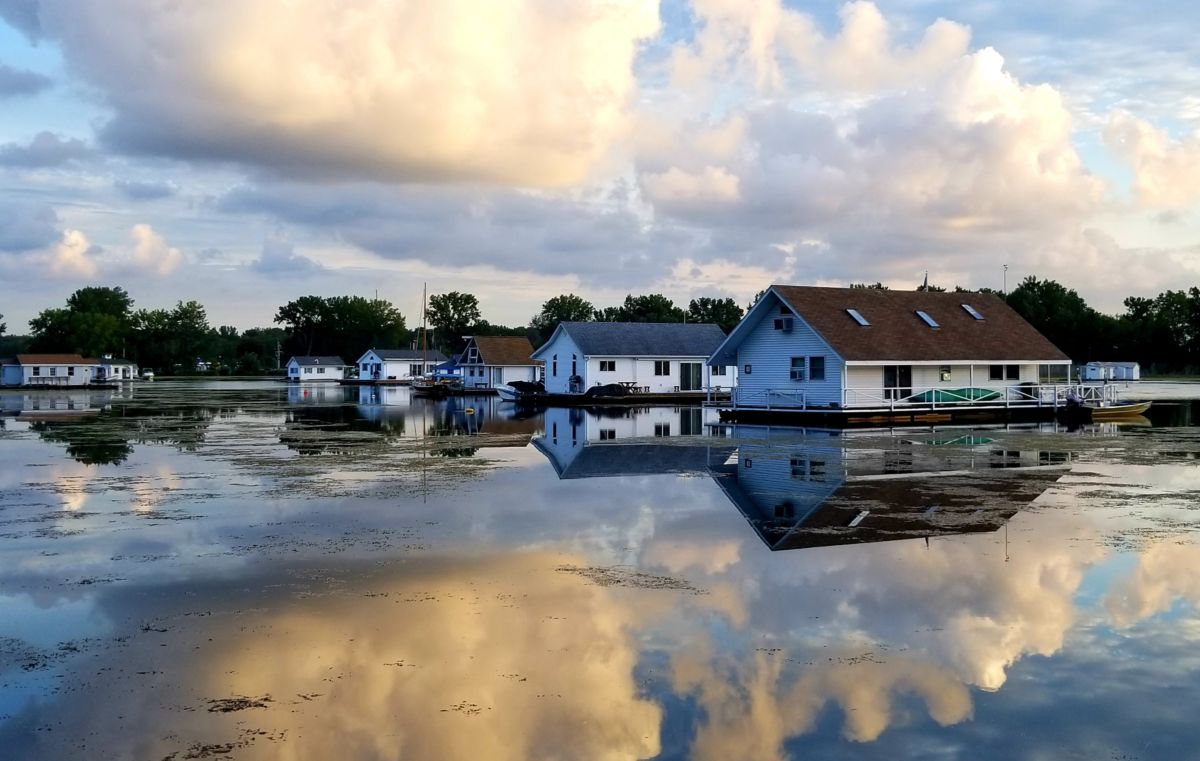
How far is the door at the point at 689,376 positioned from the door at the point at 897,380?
26463 millimetres

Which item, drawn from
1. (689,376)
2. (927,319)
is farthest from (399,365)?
(927,319)

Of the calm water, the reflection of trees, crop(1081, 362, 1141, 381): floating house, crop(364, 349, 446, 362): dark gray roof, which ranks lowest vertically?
the calm water

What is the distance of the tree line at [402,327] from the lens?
127750 mm

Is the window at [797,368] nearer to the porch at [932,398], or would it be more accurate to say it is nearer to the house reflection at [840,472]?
the porch at [932,398]

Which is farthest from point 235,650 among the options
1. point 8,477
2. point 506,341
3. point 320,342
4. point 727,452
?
point 320,342

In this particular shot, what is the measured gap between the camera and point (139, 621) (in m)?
11.1

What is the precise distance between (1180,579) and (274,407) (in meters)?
56.4

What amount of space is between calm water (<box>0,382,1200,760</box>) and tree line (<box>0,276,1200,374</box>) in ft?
292

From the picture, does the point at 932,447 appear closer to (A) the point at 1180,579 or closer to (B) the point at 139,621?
(A) the point at 1180,579

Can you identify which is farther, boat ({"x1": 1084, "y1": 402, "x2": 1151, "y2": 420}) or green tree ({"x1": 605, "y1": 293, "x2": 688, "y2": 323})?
green tree ({"x1": 605, "y1": 293, "x2": 688, "y2": 323})

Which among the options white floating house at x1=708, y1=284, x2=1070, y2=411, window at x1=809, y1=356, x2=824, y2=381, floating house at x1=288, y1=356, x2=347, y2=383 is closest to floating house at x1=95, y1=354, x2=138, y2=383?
floating house at x1=288, y1=356, x2=347, y2=383

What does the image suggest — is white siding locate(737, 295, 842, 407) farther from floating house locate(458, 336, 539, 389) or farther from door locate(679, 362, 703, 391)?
floating house locate(458, 336, 539, 389)

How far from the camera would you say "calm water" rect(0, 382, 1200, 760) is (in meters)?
7.89

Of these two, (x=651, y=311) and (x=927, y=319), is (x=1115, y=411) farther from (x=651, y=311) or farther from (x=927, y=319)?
(x=651, y=311)
